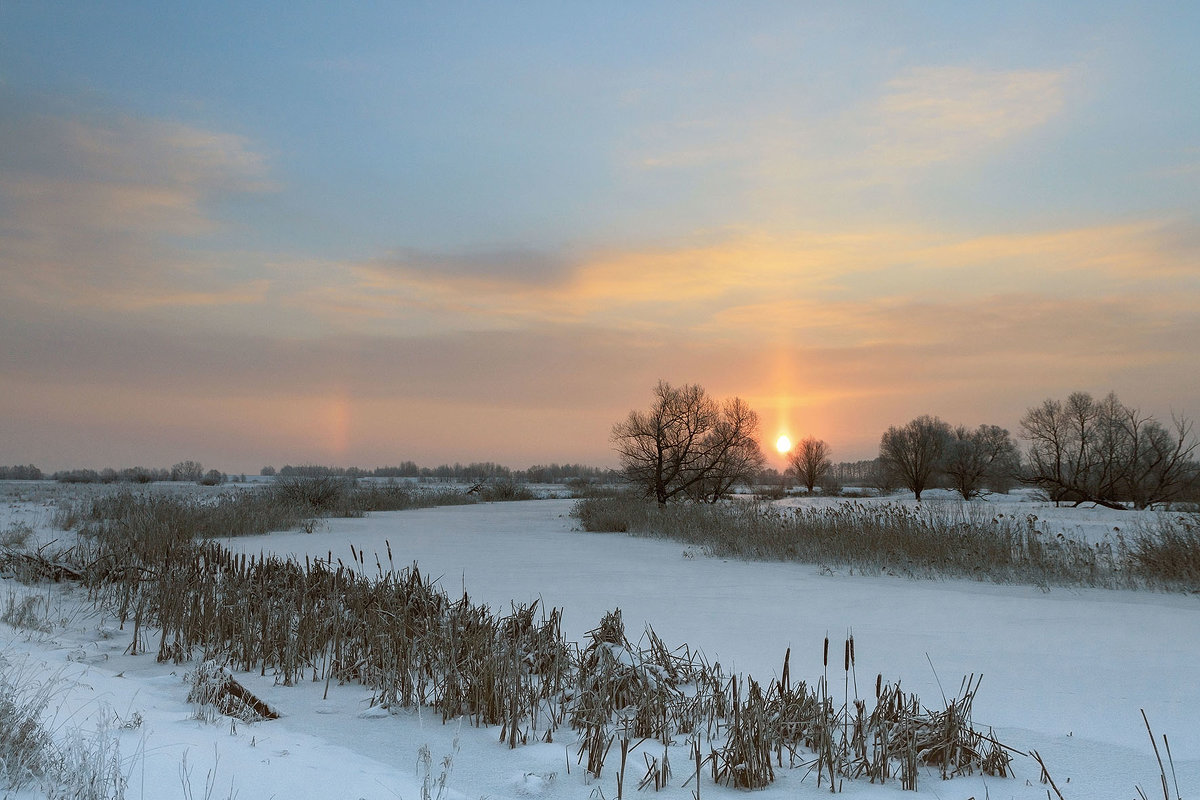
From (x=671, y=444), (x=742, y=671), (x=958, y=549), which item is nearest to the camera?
(x=742, y=671)

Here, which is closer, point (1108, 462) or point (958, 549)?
point (958, 549)

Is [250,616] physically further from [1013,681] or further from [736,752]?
Result: [1013,681]

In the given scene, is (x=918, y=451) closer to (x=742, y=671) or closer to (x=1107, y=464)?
(x=1107, y=464)

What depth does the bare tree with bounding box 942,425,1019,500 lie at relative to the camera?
5791cm

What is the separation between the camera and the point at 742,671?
651cm

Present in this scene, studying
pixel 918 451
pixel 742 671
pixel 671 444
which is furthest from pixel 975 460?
pixel 742 671

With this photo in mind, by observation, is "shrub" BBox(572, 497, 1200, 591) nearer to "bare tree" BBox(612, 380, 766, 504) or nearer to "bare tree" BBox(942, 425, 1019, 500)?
"bare tree" BBox(612, 380, 766, 504)

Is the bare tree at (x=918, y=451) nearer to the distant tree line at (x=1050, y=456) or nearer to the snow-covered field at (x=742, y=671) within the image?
the distant tree line at (x=1050, y=456)

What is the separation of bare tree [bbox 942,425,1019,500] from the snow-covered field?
51.6m

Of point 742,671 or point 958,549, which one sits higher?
point 958,549

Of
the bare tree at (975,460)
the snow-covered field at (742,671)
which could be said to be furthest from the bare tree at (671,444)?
the bare tree at (975,460)

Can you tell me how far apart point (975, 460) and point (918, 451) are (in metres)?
4.55

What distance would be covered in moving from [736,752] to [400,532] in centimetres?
1780

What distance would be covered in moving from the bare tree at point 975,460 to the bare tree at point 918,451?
1049mm
